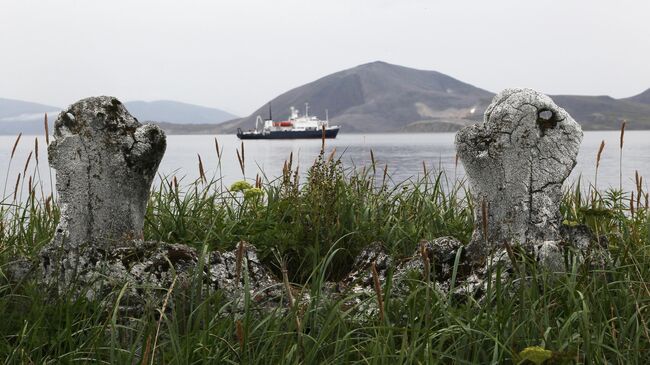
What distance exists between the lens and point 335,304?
3561 millimetres

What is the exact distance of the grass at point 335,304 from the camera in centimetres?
355

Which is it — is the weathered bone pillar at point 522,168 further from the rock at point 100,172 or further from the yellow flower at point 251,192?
the yellow flower at point 251,192

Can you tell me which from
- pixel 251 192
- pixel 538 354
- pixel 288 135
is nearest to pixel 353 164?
pixel 251 192

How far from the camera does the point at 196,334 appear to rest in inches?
143

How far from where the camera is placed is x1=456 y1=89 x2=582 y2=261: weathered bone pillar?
17.1ft

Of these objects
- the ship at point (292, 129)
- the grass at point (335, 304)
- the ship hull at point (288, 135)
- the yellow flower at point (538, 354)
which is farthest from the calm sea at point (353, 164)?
the ship at point (292, 129)

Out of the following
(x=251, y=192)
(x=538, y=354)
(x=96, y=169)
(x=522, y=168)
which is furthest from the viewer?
(x=251, y=192)

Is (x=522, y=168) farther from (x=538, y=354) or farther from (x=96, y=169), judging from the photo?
(x=96, y=169)

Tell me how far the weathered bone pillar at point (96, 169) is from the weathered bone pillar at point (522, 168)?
2.55 m

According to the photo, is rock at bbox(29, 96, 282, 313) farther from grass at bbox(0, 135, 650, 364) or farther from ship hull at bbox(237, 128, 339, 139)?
ship hull at bbox(237, 128, 339, 139)

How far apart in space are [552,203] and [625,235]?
1323 mm

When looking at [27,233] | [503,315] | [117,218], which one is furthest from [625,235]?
[27,233]

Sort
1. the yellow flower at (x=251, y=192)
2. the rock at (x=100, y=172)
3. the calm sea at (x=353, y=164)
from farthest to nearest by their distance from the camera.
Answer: the calm sea at (x=353, y=164), the yellow flower at (x=251, y=192), the rock at (x=100, y=172)

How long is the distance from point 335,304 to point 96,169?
274cm
